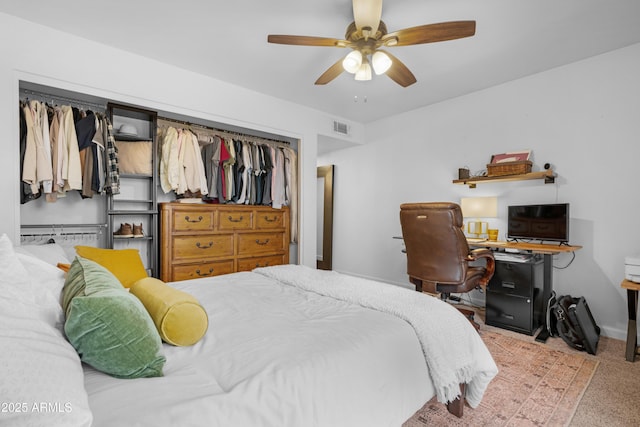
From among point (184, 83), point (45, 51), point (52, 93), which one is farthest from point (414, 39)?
point (52, 93)

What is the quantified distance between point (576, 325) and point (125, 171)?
4.20 metres

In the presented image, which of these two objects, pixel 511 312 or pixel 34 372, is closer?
pixel 34 372

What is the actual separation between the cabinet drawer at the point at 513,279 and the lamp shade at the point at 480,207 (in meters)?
0.68

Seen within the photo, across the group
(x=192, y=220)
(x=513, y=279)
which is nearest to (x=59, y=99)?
(x=192, y=220)

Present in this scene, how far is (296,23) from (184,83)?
1.43m

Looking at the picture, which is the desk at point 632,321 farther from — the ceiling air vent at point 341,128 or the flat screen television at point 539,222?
the ceiling air vent at point 341,128

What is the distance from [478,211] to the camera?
136 inches

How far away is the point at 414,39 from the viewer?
2059 millimetres

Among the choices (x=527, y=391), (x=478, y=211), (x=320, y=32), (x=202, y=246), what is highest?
(x=320, y=32)

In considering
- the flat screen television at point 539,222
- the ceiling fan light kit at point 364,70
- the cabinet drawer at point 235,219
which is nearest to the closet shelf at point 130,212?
the cabinet drawer at point 235,219

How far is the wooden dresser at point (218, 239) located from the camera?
3.07 m

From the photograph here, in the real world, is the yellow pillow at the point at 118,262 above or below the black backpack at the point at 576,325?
above

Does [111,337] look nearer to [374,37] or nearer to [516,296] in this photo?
[374,37]

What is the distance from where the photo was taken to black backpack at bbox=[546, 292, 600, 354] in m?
2.45
